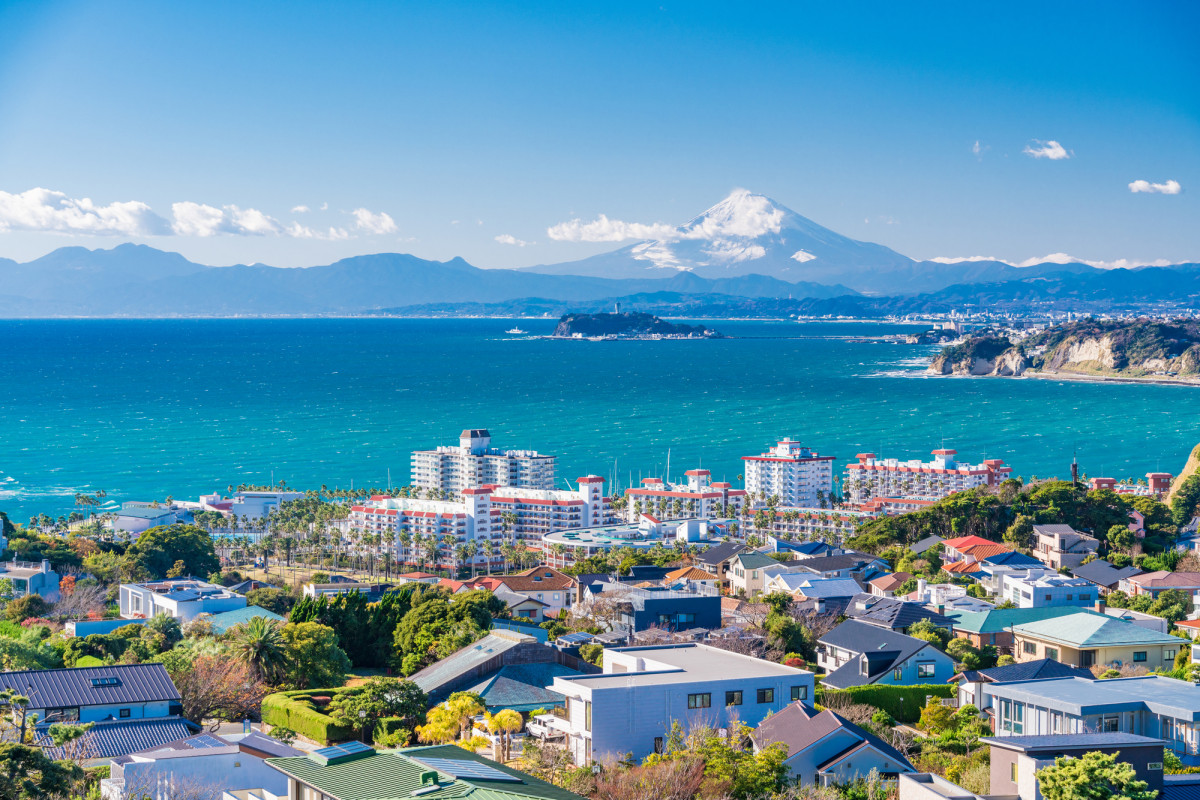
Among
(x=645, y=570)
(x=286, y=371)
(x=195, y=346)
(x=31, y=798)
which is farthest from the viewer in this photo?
(x=195, y=346)

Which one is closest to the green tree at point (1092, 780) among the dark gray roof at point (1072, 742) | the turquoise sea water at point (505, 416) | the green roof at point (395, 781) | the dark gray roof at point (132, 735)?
the dark gray roof at point (1072, 742)

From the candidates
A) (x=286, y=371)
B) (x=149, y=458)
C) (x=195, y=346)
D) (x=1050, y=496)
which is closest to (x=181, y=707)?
(x=1050, y=496)

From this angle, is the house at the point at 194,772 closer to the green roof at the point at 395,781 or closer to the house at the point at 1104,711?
the green roof at the point at 395,781

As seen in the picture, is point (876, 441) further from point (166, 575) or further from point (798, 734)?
point (798, 734)

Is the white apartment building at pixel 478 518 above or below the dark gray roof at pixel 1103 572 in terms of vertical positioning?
below

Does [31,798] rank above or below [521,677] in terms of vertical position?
above

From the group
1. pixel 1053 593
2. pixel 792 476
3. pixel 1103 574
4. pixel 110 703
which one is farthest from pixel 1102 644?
pixel 792 476
